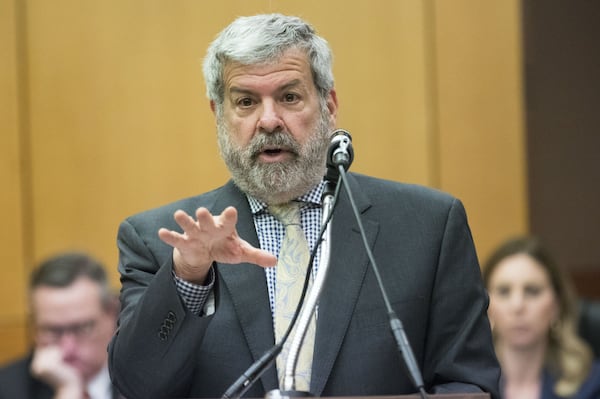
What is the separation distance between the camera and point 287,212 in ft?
8.20

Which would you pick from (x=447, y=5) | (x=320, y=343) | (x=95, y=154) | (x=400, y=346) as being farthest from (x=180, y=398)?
(x=447, y=5)

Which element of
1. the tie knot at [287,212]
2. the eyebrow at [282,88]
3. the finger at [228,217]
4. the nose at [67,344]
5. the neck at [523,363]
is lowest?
the neck at [523,363]

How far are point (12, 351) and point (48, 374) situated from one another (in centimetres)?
92

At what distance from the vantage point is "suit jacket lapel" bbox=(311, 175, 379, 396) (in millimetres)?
2236

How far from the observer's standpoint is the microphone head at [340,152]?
1989 millimetres

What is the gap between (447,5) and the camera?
4980 millimetres

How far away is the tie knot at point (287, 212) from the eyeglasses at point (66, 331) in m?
1.71

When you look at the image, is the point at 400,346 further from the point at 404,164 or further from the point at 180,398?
the point at 404,164

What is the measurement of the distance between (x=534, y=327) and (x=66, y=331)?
174 centimetres

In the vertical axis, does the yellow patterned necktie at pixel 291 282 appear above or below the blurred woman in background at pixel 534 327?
above

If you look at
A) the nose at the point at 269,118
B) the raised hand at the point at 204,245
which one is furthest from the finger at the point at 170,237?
the nose at the point at 269,118

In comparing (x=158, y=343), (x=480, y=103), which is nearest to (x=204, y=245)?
(x=158, y=343)

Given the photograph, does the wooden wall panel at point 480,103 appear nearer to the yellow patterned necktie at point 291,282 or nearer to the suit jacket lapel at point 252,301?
the yellow patterned necktie at point 291,282

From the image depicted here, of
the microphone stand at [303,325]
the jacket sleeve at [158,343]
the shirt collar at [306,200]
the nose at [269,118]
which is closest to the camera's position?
the microphone stand at [303,325]
